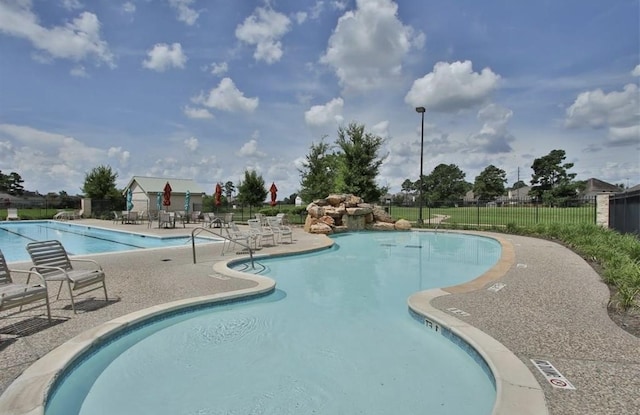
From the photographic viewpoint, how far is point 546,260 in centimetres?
883

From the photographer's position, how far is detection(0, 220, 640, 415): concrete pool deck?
2646 millimetres

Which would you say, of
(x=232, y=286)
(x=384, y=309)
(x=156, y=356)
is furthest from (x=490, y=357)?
(x=232, y=286)

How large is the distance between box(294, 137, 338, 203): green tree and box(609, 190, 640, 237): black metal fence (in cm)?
1457

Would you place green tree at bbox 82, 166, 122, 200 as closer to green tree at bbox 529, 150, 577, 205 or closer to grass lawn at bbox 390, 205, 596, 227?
grass lawn at bbox 390, 205, 596, 227

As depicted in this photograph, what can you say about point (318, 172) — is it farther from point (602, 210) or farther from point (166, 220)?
point (602, 210)

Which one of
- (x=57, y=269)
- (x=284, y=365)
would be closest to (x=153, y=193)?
(x=57, y=269)

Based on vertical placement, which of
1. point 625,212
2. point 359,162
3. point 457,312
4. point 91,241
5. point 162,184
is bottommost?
point 91,241

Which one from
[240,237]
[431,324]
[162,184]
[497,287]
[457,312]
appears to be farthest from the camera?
[162,184]

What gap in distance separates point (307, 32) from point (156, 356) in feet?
39.6

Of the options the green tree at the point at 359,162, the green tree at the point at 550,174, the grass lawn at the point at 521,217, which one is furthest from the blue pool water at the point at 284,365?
the green tree at the point at 550,174

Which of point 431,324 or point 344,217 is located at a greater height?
point 344,217

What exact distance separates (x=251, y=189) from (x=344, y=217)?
11.8m

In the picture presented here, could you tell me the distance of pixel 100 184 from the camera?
2944 cm

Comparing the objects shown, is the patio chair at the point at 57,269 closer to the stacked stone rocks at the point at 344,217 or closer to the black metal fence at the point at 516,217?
the stacked stone rocks at the point at 344,217
